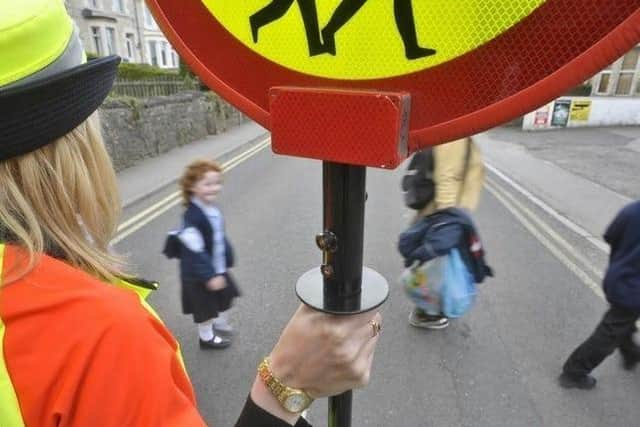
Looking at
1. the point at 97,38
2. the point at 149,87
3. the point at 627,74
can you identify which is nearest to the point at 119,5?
the point at 97,38

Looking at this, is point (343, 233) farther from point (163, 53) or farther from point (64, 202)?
point (163, 53)

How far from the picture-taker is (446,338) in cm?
369

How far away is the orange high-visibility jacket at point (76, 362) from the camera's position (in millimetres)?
661

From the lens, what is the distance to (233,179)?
955cm

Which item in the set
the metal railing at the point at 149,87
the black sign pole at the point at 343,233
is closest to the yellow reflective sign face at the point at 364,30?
the black sign pole at the point at 343,233

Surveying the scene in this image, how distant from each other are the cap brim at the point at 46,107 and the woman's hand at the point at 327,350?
0.51m

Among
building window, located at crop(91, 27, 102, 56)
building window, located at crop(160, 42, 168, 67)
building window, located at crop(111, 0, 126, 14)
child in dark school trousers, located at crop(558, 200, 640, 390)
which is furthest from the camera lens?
building window, located at crop(160, 42, 168, 67)

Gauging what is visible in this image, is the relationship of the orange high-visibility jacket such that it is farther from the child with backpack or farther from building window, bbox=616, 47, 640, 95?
building window, bbox=616, 47, 640, 95

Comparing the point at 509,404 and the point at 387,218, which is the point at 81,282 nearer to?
the point at 509,404

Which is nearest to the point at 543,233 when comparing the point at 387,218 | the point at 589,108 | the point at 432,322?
the point at 387,218

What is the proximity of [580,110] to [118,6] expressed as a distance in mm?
29424

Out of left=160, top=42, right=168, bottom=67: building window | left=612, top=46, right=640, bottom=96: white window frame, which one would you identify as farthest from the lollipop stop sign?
left=160, top=42, right=168, bottom=67: building window

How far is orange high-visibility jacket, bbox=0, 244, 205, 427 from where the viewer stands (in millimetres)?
661

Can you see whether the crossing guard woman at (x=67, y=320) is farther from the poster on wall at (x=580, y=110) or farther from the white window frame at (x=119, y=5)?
the white window frame at (x=119, y=5)
